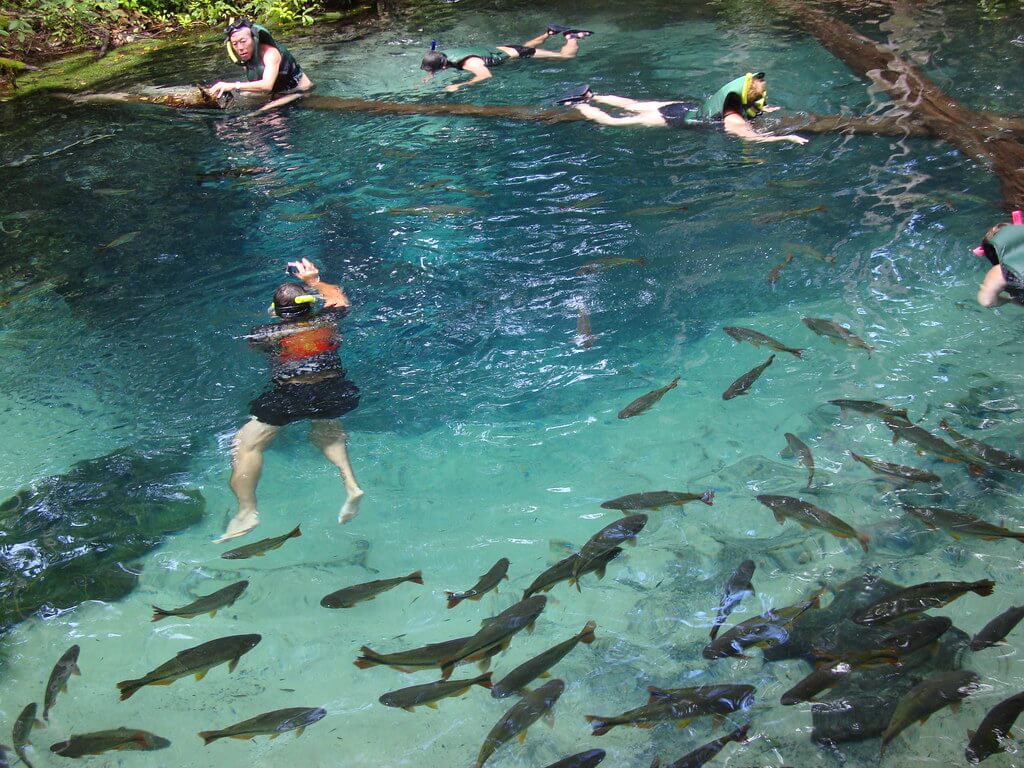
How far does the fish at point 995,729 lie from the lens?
294cm

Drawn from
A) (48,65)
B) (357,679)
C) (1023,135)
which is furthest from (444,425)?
(48,65)

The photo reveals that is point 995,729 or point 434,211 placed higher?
point 434,211

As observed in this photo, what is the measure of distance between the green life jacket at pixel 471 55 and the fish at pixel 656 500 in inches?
353

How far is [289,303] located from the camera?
576 centimetres

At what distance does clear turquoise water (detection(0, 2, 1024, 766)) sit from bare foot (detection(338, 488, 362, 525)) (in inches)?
4.0

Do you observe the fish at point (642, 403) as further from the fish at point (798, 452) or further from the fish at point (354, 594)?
the fish at point (354, 594)

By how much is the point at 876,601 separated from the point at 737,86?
258 inches

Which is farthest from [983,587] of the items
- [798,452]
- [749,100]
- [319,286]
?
[749,100]

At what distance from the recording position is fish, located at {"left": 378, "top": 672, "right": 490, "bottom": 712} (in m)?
3.35

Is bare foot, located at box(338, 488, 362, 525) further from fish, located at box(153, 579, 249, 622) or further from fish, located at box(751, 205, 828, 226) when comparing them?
fish, located at box(751, 205, 828, 226)

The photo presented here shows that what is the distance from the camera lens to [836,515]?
14.3ft

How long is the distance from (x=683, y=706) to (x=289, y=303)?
4.21 meters

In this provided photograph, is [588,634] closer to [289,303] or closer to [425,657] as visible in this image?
[425,657]

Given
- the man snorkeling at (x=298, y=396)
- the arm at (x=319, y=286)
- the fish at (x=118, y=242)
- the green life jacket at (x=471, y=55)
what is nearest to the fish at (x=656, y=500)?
the man snorkeling at (x=298, y=396)
